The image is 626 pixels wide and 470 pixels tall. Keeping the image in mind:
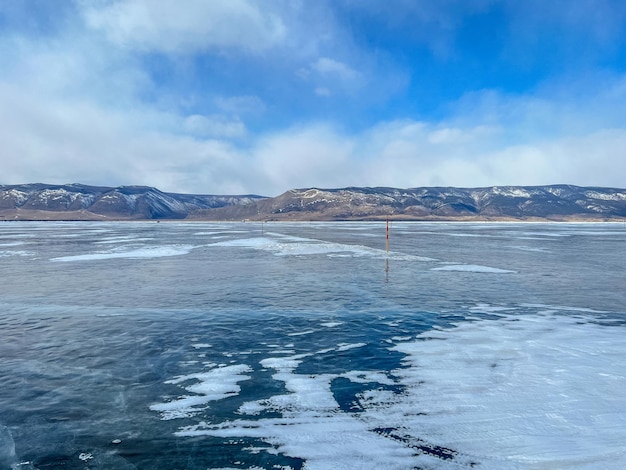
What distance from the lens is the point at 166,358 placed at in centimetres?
895

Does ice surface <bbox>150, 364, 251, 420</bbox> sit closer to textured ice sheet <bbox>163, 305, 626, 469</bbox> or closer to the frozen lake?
the frozen lake

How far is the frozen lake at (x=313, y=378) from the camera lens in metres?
5.30

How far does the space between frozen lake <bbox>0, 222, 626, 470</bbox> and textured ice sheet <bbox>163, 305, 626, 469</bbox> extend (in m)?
0.03

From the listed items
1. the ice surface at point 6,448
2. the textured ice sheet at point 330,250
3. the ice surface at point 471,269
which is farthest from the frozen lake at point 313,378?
the textured ice sheet at point 330,250

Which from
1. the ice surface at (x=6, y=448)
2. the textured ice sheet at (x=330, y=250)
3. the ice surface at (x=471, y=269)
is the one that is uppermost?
the ice surface at (x=6, y=448)

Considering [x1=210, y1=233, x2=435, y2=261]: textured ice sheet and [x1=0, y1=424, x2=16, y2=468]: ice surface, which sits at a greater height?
[x1=0, y1=424, x2=16, y2=468]: ice surface

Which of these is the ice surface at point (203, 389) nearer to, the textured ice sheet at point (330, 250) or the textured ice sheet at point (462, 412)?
the textured ice sheet at point (462, 412)

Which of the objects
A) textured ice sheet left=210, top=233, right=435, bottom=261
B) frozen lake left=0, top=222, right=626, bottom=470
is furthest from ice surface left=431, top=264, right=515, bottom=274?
frozen lake left=0, top=222, right=626, bottom=470

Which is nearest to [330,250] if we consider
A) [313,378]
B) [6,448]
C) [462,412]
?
[313,378]

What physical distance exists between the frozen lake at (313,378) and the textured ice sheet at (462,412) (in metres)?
0.03

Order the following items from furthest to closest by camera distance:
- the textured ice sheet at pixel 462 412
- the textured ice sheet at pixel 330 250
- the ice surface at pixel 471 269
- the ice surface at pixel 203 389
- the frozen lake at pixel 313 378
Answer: the textured ice sheet at pixel 330 250 < the ice surface at pixel 471 269 < the ice surface at pixel 203 389 < the frozen lake at pixel 313 378 < the textured ice sheet at pixel 462 412

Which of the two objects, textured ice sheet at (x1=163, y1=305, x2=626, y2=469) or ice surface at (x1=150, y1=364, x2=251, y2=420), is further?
ice surface at (x1=150, y1=364, x2=251, y2=420)

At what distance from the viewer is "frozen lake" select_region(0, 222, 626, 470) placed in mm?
5297

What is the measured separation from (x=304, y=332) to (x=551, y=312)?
Result: 821 centimetres
